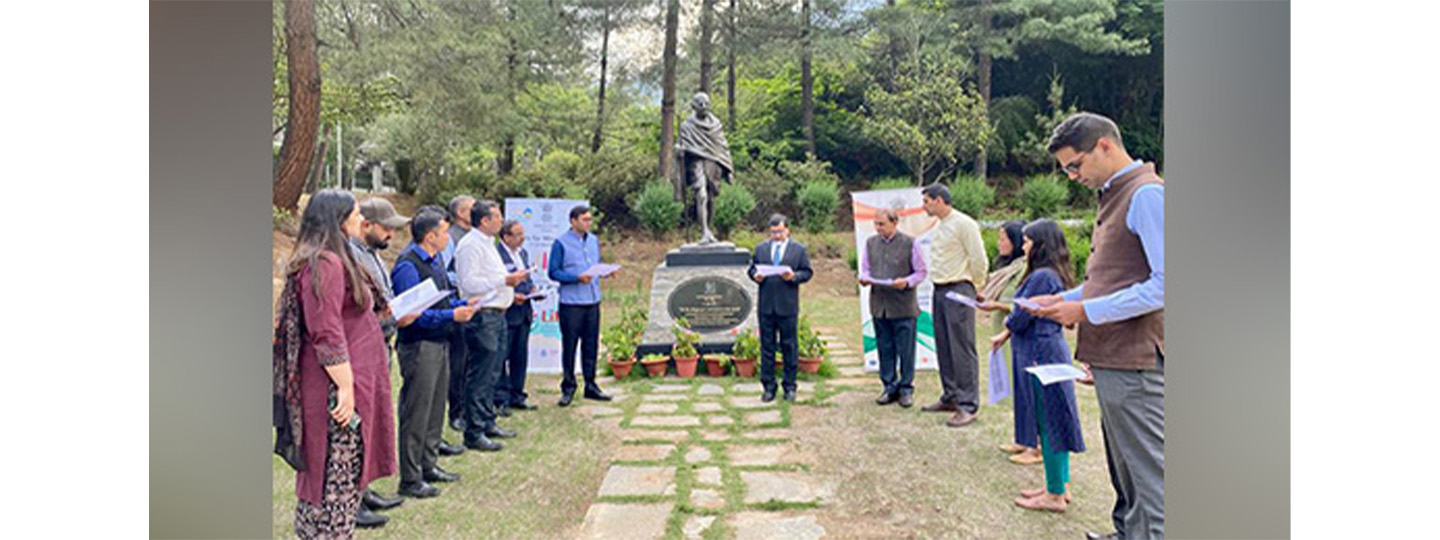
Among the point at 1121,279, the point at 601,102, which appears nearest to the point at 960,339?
the point at 1121,279

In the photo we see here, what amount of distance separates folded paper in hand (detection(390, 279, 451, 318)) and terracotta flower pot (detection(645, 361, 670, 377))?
328cm

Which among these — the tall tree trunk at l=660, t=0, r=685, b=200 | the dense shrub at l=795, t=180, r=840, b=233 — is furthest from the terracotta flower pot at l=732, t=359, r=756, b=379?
the tall tree trunk at l=660, t=0, r=685, b=200

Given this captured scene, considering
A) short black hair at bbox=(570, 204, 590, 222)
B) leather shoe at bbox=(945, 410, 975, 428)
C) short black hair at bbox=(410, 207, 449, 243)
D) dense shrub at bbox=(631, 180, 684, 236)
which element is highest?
dense shrub at bbox=(631, 180, 684, 236)

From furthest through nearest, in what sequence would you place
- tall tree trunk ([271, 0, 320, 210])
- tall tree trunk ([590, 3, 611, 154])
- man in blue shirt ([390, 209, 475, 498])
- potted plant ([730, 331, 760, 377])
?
1. tall tree trunk ([590, 3, 611, 154])
2. tall tree trunk ([271, 0, 320, 210])
3. potted plant ([730, 331, 760, 377])
4. man in blue shirt ([390, 209, 475, 498])

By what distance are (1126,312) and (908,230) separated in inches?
141

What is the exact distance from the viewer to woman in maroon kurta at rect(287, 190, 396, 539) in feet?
7.73

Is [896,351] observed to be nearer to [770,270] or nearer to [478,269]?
[770,270]

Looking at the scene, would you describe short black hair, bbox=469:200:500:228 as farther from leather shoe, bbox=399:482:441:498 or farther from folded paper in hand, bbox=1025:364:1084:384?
folded paper in hand, bbox=1025:364:1084:384

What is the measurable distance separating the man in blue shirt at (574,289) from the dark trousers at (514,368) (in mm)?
264

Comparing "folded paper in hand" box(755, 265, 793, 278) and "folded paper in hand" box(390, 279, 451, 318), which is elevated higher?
"folded paper in hand" box(755, 265, 793, 278)
